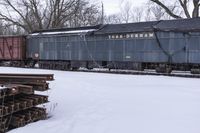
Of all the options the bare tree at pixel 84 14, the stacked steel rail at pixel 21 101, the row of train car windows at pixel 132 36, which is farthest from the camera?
the bare tree at pixel 84 14

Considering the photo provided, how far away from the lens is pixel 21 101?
29.8ft

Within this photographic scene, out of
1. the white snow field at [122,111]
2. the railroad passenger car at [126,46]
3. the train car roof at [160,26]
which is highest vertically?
the train car roof at [160,26]

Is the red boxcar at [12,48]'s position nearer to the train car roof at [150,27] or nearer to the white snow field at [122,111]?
→ the train car roof at [150,27]

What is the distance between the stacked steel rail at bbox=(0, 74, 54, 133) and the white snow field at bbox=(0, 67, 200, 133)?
29cm

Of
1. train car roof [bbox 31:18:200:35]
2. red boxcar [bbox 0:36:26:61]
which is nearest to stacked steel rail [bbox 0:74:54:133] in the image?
train car roof [bbox 31:18:200:35]

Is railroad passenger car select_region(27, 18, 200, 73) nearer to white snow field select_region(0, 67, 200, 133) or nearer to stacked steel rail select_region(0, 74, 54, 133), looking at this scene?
white snow field select_region(0, 67, 200, 133)

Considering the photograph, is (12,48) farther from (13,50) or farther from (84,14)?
(84,14)

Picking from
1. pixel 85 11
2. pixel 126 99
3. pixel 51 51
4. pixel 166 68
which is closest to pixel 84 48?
pixel 51 51

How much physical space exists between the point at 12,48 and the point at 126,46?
45.1 feet

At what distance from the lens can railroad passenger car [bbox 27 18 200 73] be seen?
69.7ft

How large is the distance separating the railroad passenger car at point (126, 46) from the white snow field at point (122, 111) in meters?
7.74

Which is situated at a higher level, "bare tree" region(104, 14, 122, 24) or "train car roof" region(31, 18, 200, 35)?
"bare tree" region(104, 14, 122, 24)

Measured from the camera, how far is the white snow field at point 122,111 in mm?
8055

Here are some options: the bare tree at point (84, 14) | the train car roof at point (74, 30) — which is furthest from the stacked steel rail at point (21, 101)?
the bare tree at point (84, 14)
